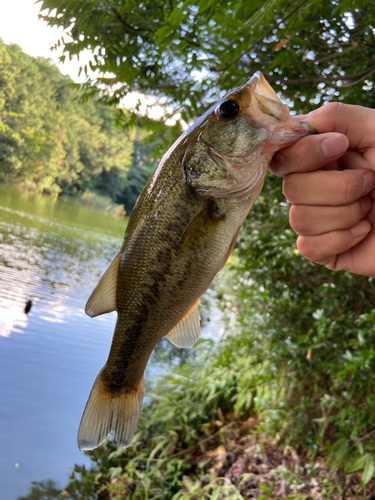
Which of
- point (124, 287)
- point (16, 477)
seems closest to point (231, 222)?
point (124, 287)

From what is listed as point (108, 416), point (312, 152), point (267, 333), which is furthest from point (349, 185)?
point (267, 333)

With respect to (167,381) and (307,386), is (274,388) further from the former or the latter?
(167,381)

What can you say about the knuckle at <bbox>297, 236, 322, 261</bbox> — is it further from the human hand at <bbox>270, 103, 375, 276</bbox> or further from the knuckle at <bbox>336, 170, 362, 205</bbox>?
the knuckle at <bbox>336, 170, 362, 205</bbox>

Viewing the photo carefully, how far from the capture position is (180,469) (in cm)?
501

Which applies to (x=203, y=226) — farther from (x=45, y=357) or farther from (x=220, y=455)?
(x=45, y=357)

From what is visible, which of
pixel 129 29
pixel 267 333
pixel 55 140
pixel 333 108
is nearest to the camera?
pixel 333 108

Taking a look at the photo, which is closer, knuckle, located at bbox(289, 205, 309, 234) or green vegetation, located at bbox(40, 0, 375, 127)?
knuckle, located at bbox(289, 205, 309, 234)

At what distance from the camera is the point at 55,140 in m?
41.5

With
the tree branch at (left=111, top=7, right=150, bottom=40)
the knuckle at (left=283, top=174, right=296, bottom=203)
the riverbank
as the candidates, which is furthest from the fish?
the riverbank

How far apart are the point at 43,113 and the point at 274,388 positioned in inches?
1618

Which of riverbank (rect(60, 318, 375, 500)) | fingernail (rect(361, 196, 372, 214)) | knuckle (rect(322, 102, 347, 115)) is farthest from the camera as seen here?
riverbank (rect(60, 318, 375, 500))

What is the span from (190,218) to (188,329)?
0.44 metres

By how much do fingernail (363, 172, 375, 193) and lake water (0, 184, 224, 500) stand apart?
17.6ft

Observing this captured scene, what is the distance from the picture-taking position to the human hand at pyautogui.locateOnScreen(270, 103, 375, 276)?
1.27 meters
